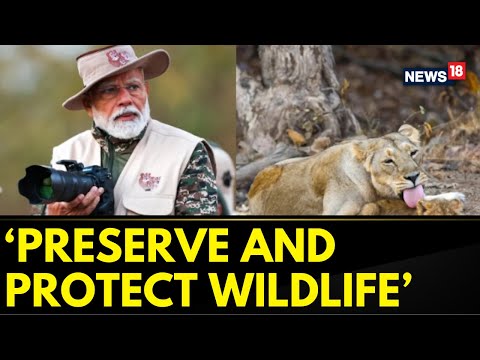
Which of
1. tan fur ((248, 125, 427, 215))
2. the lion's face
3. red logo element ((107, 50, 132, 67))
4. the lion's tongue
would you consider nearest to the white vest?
red logo element ((107, 50, 132, 67))

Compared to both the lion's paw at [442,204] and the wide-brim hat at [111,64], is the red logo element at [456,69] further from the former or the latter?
the wide-brim hat at [111,64]

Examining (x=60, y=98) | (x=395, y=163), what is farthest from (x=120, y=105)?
(x=395, y=163)

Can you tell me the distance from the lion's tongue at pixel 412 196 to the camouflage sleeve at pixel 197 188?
61.8 inches

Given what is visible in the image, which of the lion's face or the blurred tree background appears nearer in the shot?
the blurred tree background

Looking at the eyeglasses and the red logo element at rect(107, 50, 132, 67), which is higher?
the red logo element at rect(107, 50, 132, 67)

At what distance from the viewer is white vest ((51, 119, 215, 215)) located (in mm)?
6336

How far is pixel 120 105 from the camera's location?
639 centimetres

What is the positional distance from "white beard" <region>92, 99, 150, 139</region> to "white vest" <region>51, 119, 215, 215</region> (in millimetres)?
99

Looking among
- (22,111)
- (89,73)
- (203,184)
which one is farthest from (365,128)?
(22,111)

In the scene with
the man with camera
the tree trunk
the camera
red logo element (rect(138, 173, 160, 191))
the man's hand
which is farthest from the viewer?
the tree trunk

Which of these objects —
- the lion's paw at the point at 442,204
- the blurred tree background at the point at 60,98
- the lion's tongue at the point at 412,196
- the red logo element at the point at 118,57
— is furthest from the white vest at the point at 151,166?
the lion's paw at the point at 442,204

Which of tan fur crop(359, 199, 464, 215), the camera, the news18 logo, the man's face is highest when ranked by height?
the news18 logo

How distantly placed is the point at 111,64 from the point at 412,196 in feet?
8.06

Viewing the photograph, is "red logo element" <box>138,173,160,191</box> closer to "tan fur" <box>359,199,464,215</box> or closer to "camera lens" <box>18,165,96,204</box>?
"camera lens" <box>18,165,96,204</box>
